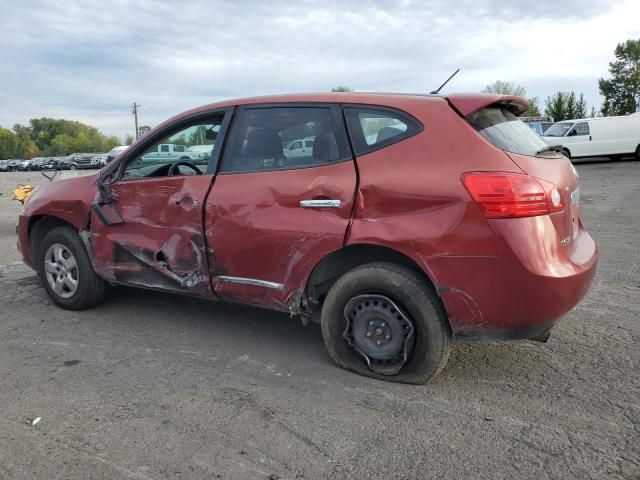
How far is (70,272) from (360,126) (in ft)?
9.79

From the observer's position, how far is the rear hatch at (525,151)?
10.1 feet

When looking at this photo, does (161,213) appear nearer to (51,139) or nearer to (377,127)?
(377,127)

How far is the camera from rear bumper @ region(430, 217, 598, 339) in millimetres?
2885

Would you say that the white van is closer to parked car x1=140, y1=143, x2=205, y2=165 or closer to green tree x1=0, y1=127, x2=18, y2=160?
parked car x1=140, y1=143, x2=205, y2=165

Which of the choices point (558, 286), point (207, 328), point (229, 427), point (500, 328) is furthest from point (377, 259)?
point (207, 328)

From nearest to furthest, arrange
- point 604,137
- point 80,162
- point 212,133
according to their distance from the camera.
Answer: point 212,133
point 604,137
point 80,162

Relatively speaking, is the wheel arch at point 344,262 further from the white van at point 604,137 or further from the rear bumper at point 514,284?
the white van at point 604,137

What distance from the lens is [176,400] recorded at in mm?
3180

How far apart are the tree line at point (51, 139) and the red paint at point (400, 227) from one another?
406 ft

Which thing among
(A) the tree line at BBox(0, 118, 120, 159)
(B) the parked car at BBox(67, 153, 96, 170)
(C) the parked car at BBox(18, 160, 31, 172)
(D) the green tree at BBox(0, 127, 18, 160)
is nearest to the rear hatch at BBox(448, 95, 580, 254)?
(B) the parked car at BBox(67, 153, 96, 170)

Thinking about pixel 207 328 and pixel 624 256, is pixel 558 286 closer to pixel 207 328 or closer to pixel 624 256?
pixel 207 328

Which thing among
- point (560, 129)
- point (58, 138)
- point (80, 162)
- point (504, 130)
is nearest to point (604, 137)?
point (560, 129)

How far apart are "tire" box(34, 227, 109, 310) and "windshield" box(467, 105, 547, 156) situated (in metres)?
3.41

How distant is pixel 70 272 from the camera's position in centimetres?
476
